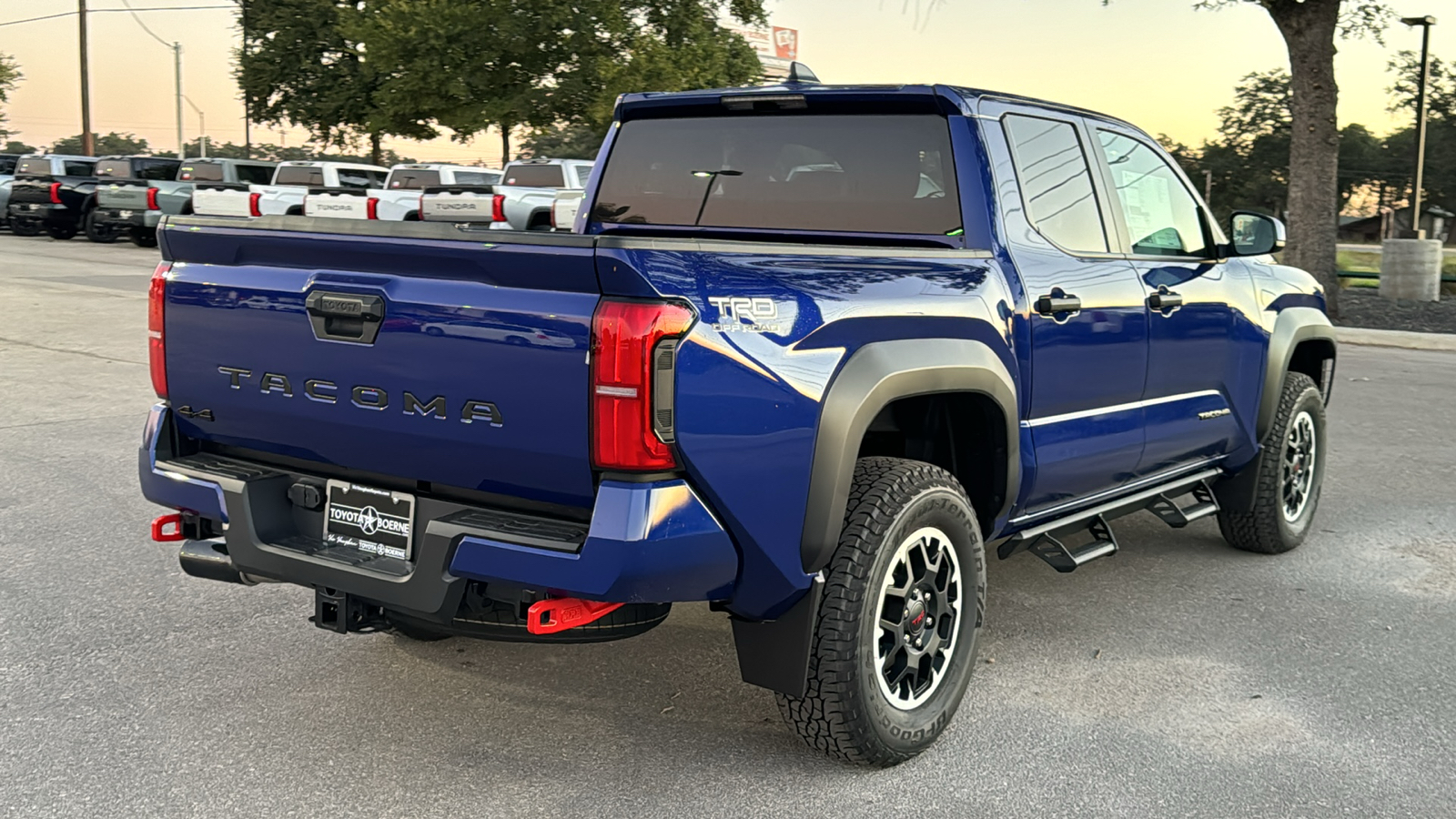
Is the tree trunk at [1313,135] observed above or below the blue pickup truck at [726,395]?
above

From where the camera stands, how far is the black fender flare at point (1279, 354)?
582 centimetres

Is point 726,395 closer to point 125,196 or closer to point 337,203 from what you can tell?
point 337,203

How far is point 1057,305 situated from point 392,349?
7.21 feet

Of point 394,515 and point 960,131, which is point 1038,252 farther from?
point 394,515

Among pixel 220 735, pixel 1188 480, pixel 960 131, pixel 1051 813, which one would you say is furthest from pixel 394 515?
pixel 1188 480

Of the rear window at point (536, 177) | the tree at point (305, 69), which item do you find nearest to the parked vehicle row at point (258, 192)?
the rear window at point (536, 177)

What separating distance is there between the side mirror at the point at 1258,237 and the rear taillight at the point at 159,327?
167 inches

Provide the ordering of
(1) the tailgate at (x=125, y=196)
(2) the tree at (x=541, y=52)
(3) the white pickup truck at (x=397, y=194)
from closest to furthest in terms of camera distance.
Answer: (3) the white pickup truck at (x=397, y=194)
(1) the tailgate at (x=125, y=196)
(2) the tree at (x=541, y=52)

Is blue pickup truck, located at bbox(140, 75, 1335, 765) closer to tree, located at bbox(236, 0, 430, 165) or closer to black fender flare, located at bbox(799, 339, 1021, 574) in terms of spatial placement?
black fender flare, located at bbox(799, 339, 1021, 574)

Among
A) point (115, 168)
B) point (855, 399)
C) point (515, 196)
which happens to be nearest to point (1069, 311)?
point (855, 399)

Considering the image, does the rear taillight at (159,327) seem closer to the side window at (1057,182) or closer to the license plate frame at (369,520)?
the license plate frame at (369,520)

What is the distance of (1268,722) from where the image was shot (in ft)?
13.3

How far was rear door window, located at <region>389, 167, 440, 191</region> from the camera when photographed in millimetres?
25438

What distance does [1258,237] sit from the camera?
5.62 m
